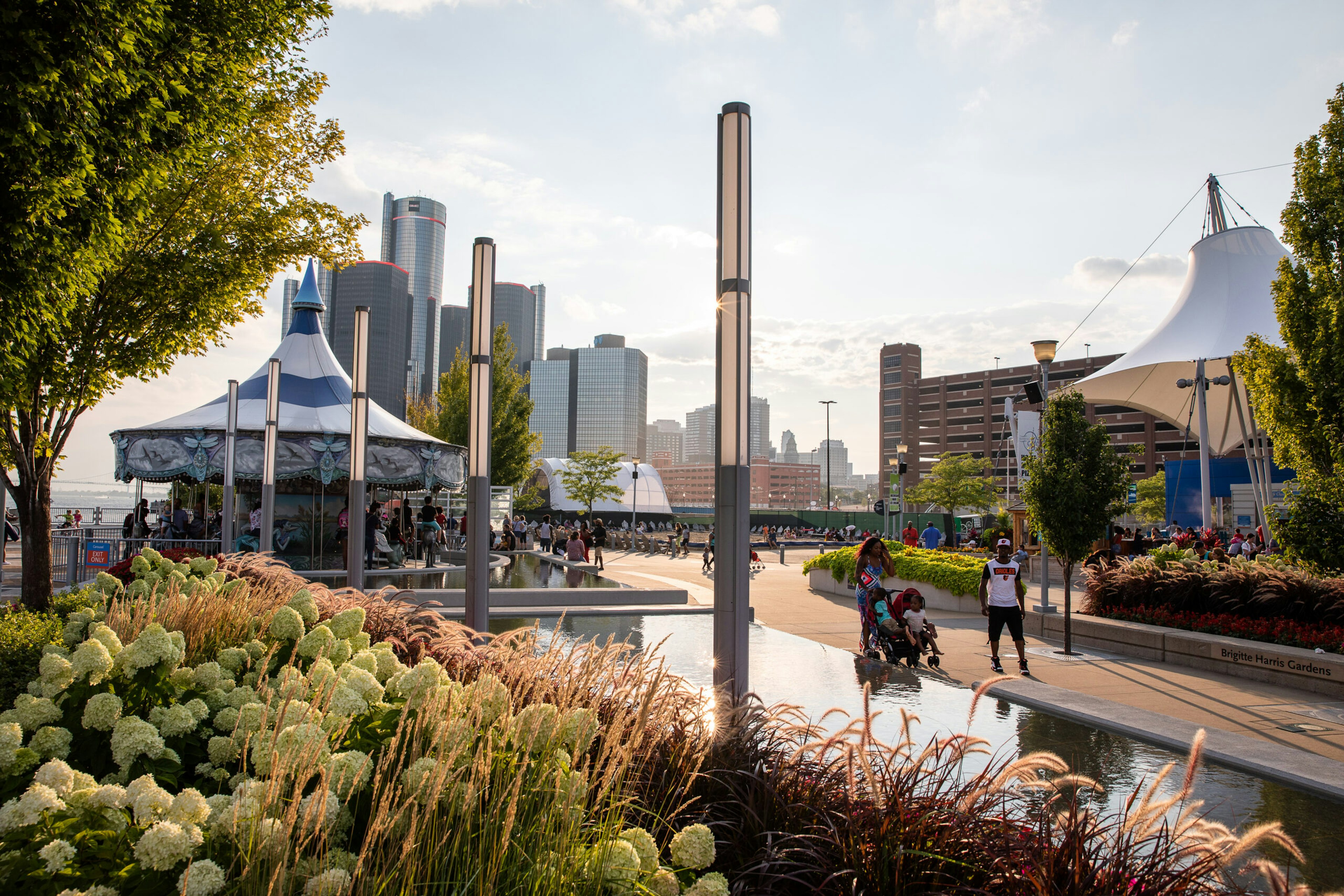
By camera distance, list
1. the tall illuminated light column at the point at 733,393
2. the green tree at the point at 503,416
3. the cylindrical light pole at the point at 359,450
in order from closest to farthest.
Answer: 1. the tall illuminated light column at the point at 733,393
2. the cylindrical light pole at the point at 359,450
3. the green tree at the point at 503,416

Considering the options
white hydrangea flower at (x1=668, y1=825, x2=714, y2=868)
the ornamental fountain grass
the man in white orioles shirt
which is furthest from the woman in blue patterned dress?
white hydrangea flower at (x1=668, y1=825, x2=714, y2=868)

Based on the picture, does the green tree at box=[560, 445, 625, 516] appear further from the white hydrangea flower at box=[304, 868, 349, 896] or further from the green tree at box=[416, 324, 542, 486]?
the white hydrangea flower at box=[304, 868, 349, 896]

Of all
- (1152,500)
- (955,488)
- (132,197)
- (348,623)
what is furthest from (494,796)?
(1152,500)

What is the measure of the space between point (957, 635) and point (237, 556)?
11.1 meters

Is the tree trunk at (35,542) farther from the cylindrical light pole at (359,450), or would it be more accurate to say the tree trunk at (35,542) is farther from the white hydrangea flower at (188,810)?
the white hydrangea flower at (188,810)

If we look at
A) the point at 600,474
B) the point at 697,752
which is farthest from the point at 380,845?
the point at 600,474

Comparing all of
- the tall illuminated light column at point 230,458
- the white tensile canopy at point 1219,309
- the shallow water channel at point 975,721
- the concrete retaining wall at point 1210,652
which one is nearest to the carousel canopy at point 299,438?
the tall illuminated light column at point 230,458

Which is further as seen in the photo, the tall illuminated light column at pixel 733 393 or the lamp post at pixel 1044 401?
the lamp post at pixel 1044 401

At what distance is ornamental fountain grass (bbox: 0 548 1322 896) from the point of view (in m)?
2.12

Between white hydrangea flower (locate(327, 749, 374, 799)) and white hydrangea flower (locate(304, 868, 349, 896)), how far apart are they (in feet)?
1.28

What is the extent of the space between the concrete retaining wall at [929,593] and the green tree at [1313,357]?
5920 millimetres

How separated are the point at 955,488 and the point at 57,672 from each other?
52388 millimetres

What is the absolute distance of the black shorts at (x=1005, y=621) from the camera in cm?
1030

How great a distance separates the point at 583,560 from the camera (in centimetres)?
2716
